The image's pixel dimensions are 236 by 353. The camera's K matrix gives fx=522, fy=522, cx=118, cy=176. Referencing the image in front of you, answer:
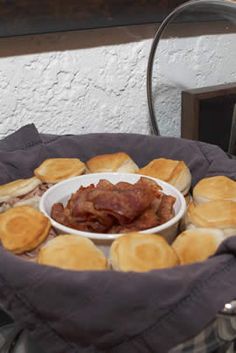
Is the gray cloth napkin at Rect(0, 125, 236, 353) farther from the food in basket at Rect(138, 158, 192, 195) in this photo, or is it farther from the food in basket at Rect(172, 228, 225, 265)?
the food in basket at Rect(138, 158, 192, 195)

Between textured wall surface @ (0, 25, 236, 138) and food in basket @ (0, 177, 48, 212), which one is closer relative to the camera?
food in basket @ (0, 177, 48, 212)

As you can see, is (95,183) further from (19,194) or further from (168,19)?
(168,19)

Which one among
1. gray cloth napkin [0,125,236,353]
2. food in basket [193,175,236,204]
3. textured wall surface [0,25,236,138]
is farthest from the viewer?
textured wall surface [0,25,236,138]

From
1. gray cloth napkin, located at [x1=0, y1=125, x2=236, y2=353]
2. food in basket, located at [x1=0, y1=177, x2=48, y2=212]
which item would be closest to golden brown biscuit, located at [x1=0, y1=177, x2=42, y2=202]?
food in basket, located at [x1=0, y1=177, x2=48, y2=212]

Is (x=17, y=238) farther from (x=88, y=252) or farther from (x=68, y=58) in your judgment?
(x=68, y=58)

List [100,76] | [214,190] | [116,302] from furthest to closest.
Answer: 1. [100,76]
2. [214,190]
3. [116,302]

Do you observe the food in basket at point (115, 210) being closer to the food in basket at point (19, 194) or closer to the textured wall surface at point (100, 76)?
the food in basket at point (19, 194)

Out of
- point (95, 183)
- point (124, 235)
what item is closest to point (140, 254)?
point (124, 235)

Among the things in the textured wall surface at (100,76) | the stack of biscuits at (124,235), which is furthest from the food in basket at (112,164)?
the textured wall surface at (100,76)
